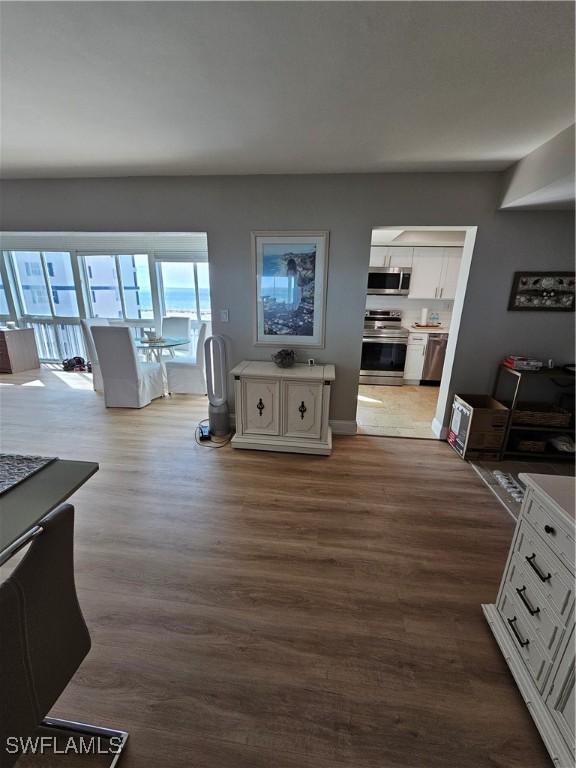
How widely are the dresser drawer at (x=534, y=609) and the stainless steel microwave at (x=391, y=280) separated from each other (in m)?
4.35

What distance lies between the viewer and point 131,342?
3.72 metres

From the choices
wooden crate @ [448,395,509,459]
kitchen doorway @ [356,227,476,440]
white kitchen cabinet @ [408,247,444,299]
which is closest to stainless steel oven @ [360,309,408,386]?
kitchen doorway @ [356,227,476,440]

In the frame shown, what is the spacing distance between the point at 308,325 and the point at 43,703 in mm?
2912

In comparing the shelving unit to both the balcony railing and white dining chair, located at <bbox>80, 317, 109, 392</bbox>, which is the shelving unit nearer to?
white dining chair, located at <bbox>80, 317, 109, 392</bbox>

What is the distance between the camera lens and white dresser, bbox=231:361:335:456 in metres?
2.91

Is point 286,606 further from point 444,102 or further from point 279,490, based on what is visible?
point 444,102

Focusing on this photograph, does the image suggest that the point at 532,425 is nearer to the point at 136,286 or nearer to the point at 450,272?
the point at 450,272

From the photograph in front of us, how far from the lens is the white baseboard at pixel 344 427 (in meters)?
3.45

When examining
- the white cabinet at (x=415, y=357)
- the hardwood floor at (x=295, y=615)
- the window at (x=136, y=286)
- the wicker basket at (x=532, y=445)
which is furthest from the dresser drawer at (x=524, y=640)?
the window at (x=136, y=286)

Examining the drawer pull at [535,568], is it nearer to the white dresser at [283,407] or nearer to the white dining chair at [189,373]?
the white dresser at [283,407]

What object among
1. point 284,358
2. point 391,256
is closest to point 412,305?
point 391,256

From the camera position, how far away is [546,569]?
3.98ft

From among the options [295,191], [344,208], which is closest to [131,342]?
[295,191]

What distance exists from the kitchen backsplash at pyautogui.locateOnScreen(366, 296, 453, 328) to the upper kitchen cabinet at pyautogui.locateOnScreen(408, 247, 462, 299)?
0.91 ft
